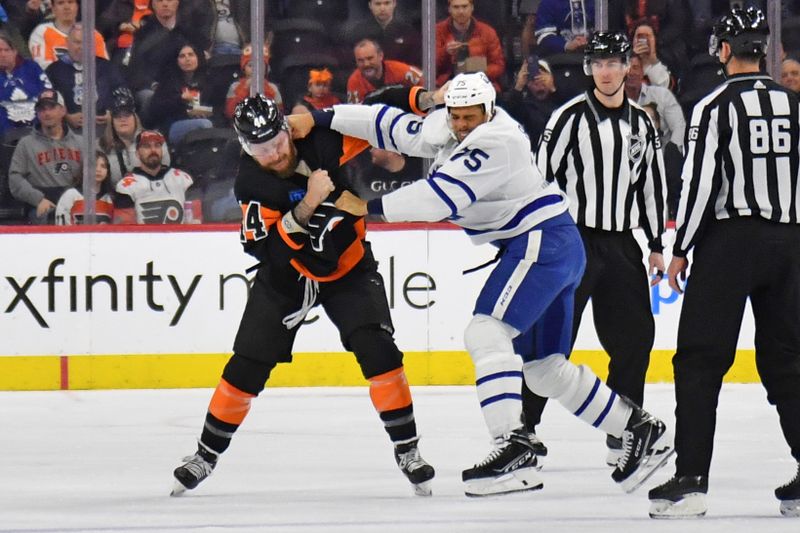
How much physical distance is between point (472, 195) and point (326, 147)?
0.53 metres

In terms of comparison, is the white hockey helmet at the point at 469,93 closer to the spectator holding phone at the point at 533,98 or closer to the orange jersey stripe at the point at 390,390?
the orange jersey stripe at the point at 390,390

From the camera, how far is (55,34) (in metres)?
7.66

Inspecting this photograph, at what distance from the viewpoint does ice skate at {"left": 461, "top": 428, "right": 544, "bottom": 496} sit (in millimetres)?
3961

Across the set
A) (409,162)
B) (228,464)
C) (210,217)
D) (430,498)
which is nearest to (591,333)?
(409,162)

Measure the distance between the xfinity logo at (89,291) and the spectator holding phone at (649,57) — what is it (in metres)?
2.48

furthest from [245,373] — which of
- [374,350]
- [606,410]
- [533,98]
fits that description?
[533,98]

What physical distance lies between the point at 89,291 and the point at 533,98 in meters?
2.36

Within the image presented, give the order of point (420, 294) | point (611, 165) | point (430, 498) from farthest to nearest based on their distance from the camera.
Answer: point (420, 294) → point (611, 165) → point (430, 498)

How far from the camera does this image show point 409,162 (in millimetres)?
7887

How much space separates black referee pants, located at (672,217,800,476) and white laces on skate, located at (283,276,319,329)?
1.07 meters

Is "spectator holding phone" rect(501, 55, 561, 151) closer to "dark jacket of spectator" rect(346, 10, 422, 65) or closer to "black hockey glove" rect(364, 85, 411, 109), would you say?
"dark jacket of spectator" rect(346, 10, 422, 65)

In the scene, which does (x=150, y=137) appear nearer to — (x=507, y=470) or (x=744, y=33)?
(x=507, y=470)

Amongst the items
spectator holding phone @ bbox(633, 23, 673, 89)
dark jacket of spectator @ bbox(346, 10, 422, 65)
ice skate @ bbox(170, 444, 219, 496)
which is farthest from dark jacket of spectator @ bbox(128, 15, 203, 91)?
ice skate @ bbox(170, 444, 219, 496)

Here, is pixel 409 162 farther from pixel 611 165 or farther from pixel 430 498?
pixel 430 498
